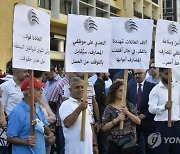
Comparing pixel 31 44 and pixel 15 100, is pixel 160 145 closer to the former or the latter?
pixel 15 100

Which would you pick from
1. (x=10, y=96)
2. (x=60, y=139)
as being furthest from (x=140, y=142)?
(x=10, y=96)

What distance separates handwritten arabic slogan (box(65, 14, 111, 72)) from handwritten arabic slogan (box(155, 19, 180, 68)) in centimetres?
102

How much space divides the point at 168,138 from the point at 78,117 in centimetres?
178

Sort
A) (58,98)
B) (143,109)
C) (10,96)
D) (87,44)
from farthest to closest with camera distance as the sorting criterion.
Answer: (143,109) < (58,98) < (10,96) < (87,44)

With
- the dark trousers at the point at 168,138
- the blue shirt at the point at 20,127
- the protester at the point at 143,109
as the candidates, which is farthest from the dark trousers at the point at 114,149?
the protester at the point at 143,109

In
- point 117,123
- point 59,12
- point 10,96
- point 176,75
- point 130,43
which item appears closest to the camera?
point 10,96

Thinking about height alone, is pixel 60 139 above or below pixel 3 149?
below

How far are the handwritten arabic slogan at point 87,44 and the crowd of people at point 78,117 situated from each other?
26cm

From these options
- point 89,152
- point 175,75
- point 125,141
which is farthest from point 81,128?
point 175,75

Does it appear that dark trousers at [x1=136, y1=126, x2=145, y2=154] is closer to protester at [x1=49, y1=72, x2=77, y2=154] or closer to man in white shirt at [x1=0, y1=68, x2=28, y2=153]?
protester at [x1=49, y1=72, x2=77, y2=154]

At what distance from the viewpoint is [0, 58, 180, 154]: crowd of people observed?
5152 millimetres

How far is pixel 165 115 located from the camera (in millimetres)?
7027

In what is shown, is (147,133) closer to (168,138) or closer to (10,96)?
(168,138)

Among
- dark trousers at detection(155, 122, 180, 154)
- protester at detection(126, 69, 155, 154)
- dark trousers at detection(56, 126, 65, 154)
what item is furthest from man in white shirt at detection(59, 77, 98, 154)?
protester at detection(126, 69, 155, 154)
